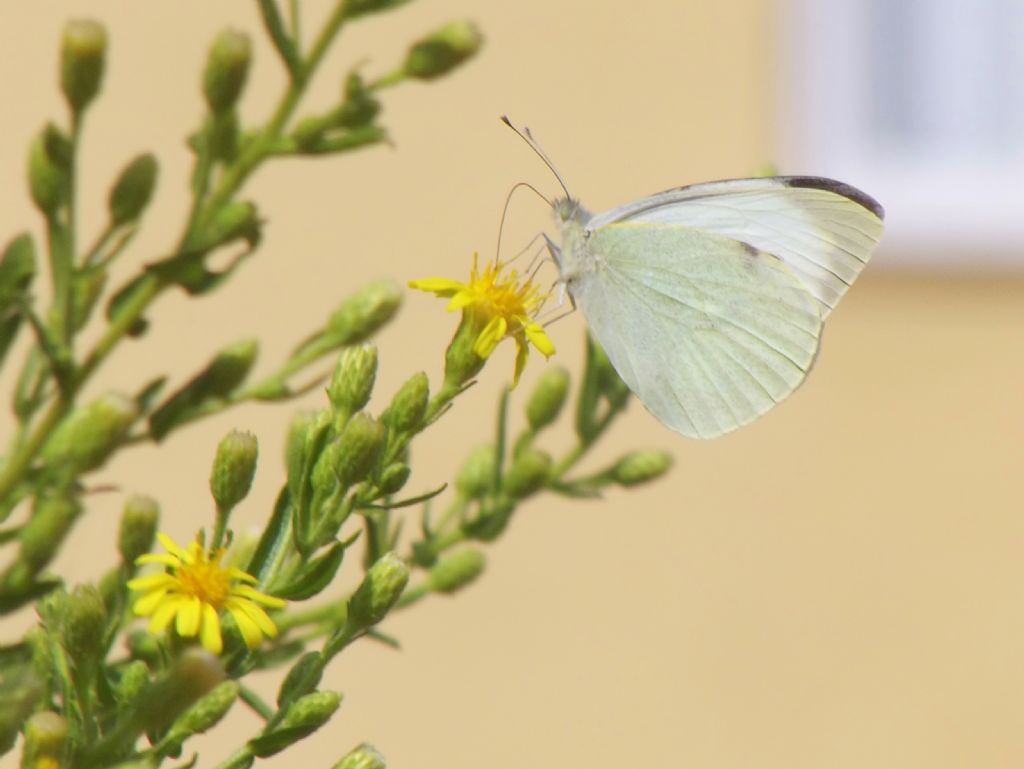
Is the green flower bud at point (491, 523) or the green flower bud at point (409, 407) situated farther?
the green flower bud at point (491, 523)

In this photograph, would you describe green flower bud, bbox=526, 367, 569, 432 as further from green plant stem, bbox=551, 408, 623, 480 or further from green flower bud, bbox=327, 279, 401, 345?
green flower bud, bbox=327, 279, 401, 345

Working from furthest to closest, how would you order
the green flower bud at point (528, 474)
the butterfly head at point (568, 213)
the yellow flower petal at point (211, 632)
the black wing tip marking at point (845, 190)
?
the butterfly head at point (568, 213), the black wing tip marking at point (845, 190), the green flower bud at point (528, 474), the yellow flower petal at point (211, 632)

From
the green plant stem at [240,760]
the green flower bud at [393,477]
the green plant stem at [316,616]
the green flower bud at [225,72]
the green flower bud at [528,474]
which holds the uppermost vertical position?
the green flower bud at [225,72]

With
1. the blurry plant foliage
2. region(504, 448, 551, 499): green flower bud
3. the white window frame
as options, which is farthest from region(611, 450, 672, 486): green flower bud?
the white window frame

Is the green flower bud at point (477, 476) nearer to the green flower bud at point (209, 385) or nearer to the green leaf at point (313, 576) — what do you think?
the green flower bud at point (209, 385)

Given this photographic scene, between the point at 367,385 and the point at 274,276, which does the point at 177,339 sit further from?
the point at 367,385

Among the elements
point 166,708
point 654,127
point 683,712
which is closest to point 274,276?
point 654,127

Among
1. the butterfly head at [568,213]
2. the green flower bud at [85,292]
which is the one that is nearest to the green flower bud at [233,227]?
the green flower bud at [85,292]
